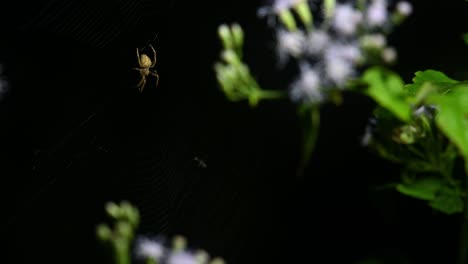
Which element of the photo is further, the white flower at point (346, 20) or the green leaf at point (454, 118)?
the white flower at point (346, 20)

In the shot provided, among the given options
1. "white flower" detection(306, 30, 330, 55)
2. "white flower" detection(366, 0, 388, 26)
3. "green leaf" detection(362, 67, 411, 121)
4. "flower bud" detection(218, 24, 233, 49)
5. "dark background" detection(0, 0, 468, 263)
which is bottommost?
"green leaf" detection(362, 67, 411, 121)

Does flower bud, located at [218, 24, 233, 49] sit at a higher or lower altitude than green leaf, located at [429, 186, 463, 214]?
higher

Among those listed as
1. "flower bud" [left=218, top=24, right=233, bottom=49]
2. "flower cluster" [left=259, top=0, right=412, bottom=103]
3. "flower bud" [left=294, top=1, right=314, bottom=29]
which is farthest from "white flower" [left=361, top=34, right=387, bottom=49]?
"flower bud" [left=218, top=24, right=233, bottom=49]

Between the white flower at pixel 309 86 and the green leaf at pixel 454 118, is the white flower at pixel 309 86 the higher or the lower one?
the higher one

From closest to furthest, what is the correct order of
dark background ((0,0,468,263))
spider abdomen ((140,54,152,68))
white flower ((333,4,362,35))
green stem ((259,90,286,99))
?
green stem ((259,90,286,99))
white flower ((333,4,362,35))
dark background ((0,0,468,263))
spider abdomen ((140,54,152,68))

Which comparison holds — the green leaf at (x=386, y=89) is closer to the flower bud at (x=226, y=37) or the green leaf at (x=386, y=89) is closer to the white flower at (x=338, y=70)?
the white flower at (x=338, y=70)

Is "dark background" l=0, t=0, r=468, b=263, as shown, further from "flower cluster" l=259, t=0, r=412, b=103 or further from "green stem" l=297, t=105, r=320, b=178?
"green stem" l=297, t=105, r=320, b=178

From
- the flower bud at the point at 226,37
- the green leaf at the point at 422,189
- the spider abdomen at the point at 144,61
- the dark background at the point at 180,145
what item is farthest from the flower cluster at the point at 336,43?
the spider abdomen at the point at 144,61
